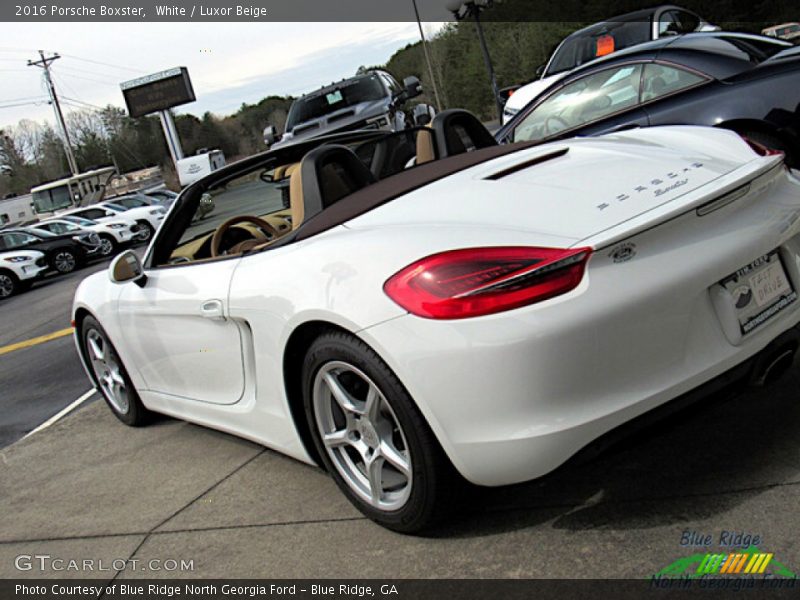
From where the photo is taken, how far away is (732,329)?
254cm

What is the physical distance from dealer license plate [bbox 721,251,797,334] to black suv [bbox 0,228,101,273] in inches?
792

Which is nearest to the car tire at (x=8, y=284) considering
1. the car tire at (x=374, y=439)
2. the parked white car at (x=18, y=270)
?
the parked white car at (x=18, y=270)

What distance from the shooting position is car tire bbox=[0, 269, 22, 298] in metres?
19.0

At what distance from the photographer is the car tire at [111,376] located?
4648mm

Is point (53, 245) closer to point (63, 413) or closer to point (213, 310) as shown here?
point (63, 413)

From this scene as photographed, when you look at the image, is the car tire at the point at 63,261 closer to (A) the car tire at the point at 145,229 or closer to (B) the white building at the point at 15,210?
(A) the car tire at the point at 145,229

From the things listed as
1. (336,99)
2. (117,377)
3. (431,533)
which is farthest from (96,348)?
(336,99)

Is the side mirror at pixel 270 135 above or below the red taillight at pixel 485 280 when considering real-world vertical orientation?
above

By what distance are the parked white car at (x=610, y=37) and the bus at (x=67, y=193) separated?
3687cm

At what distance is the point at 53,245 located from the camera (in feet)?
68.7

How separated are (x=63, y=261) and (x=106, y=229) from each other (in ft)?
11.5

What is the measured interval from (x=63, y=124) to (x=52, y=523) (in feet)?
236

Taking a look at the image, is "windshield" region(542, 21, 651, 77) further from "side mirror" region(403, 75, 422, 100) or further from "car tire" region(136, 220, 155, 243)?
"car tire" region(136, 220, 155, 243)

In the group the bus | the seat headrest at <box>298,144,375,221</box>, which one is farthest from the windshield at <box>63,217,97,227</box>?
the seat headrest at <box>298,144,375,221</box>
